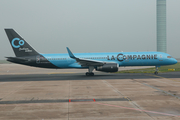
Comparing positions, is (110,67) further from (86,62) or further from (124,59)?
(86,62)

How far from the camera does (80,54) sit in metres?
28.5

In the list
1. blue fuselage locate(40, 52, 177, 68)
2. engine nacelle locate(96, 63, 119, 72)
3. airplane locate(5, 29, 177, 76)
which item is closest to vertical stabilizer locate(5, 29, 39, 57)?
airplane locate(5, 29, 177, 76)

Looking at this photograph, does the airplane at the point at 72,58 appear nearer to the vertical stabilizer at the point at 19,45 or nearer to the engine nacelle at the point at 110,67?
the vertical stabilizer at the point at 19,45

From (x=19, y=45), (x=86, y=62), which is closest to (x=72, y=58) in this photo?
(x=86, y=62)

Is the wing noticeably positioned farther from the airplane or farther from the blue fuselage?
the blue fuselage

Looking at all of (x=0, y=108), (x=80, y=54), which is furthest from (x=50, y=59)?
(x=0, y=108)

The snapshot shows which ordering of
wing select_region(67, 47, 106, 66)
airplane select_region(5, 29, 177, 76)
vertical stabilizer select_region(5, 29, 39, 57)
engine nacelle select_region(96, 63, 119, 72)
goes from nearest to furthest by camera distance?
engine nacelle select_region(96, 63, 119, 72), wing select_region(67, 47, 106, 66), vertical stabilizer select_region(5, 29, 39, 57), airplane select_region(5, 29, 177, 76)

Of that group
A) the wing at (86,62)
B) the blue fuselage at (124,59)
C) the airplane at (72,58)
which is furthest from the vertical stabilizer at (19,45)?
the wing at (86,62)

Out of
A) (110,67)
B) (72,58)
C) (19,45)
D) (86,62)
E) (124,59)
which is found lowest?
(110,67)

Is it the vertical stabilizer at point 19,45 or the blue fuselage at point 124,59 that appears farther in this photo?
the blue fuselage at point 124,59

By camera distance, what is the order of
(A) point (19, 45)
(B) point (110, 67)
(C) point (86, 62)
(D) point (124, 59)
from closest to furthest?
(B) point (110, 67)
(C) point (86, 62)
(D) point (124, 59)
(A) point (19, 45)

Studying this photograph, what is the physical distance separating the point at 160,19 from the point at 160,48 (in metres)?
17.8

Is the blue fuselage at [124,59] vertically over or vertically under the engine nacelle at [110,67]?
over

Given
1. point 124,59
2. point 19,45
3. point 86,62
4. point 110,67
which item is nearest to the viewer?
point 110,67
